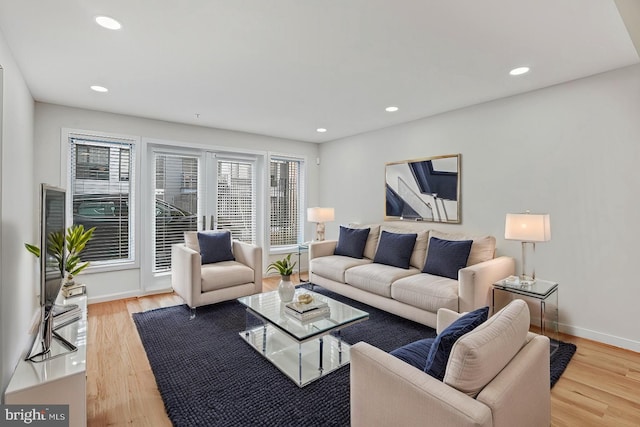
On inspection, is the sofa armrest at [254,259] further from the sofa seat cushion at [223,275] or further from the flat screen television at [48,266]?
the flat screen television at [48,266]

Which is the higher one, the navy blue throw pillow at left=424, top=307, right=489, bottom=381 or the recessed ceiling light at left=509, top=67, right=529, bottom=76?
the recessed ceiling light at left=509, top=67, right=529, bottom=76

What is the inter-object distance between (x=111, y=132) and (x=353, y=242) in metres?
3.44

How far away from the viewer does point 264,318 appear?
252 centimetres

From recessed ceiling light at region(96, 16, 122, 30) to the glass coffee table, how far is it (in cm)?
227

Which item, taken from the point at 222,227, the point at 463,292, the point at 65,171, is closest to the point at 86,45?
the point at 65,171

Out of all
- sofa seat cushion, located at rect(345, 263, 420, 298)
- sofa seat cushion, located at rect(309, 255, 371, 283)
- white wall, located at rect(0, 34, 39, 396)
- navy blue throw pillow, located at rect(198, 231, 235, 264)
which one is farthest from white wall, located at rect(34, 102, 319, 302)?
sofa seat cushion, located at rect(345, 263, 420, 298)

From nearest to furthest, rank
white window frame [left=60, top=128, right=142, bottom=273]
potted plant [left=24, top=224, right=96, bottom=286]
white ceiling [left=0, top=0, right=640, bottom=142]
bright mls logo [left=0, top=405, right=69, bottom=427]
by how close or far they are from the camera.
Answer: bright mls logo [left=0, top=405, right=69, bottom=427], white ceiling [left=0, top=0, right=640, bottom=142], potted plant [left=24, top=224, right=96, bottom=286], white window frame [left=60, top=128, right=142, bottom=273]

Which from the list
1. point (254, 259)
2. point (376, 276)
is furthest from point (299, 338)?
point (254, 259)

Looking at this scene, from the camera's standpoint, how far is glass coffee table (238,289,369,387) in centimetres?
228

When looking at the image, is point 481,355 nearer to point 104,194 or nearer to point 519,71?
point 519,71

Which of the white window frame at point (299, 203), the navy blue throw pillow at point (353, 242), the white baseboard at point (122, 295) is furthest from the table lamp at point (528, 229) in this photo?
the white baseboard at point (122, 295)

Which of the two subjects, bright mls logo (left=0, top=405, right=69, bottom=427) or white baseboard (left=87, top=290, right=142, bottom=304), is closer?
bright mls logo (left=0, top=405, right=69, bottom=427)

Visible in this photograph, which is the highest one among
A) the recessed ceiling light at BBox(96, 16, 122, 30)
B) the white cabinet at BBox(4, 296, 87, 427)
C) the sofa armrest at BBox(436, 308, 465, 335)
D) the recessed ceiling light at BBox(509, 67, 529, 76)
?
the recessed ceiling light at BBox(509, 67, 529, 76)

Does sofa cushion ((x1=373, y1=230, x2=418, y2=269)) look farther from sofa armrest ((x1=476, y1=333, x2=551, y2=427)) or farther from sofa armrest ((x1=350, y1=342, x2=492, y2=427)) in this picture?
sofa armrest ((x1=350, y1=342, x2=492, y2=427))
